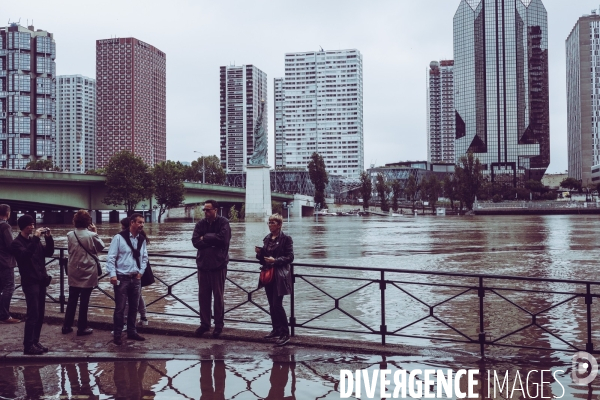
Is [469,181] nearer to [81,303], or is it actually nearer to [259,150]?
[259,150]

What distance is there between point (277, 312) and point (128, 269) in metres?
2.24

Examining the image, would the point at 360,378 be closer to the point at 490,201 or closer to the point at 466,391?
the point at 466,391

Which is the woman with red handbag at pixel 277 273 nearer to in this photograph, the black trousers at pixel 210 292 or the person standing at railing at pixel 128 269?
the black trousers at pixel 210 292

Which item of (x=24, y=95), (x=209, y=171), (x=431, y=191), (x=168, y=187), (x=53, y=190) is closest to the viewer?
(x=53, y=190)

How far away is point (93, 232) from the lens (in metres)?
9.27

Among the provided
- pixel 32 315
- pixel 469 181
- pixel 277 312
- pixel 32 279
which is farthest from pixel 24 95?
pixel 277 312

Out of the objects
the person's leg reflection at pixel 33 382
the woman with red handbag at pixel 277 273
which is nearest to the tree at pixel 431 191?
the woman with red handbag at pixel 277 273

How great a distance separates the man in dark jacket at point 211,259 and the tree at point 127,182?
66.4 m

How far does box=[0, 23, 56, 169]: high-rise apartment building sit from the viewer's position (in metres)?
131

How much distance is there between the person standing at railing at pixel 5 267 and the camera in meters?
9.36

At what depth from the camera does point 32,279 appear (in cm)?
808

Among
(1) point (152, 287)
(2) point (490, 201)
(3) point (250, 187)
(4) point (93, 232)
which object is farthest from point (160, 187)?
(2) point (490, 201)

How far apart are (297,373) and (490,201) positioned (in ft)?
480

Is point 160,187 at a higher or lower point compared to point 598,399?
higher
